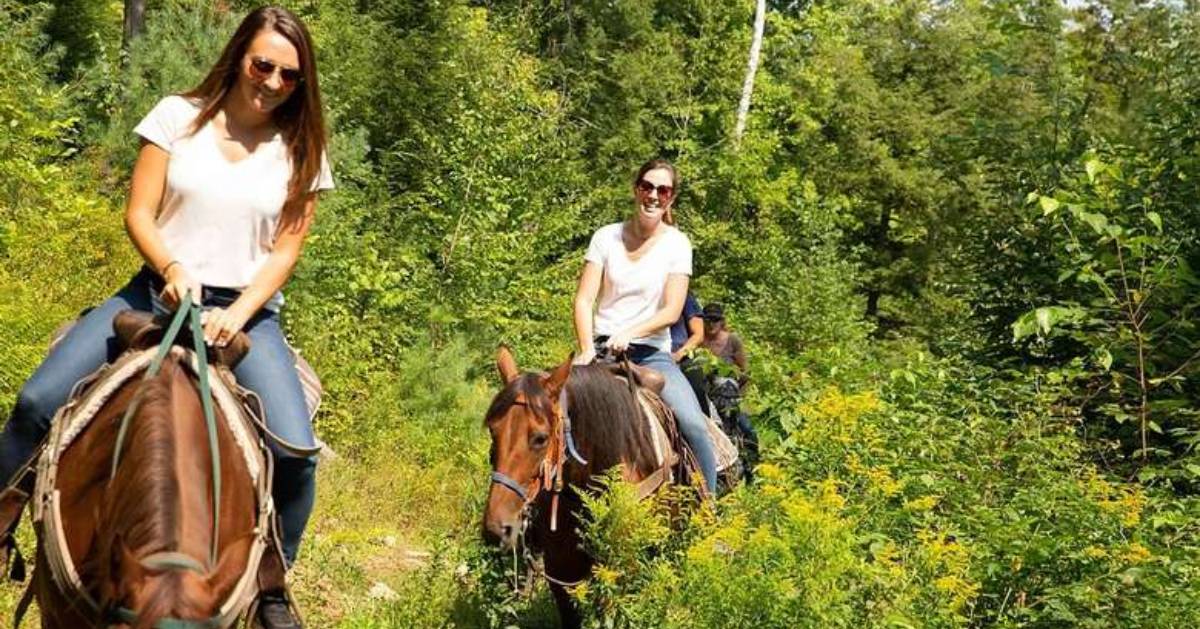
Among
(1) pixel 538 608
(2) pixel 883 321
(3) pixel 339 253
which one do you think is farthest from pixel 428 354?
(2) pixel 883 321

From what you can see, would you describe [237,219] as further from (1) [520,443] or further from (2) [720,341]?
(2) [720,341]

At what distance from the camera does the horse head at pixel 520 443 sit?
5973 mm

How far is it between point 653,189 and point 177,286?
3541 millimetres

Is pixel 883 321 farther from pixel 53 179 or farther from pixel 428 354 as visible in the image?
pixel 53 179

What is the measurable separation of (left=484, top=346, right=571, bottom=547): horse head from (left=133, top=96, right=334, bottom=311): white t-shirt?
1.84 metres

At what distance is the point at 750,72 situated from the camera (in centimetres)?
3195

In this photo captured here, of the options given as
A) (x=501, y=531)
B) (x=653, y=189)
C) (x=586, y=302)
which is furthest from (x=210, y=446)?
(x=653, y=189)

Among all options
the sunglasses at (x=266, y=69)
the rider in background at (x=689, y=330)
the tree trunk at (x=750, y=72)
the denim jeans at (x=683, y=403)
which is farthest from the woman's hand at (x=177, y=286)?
the tree trunk at (x=750, y=72)

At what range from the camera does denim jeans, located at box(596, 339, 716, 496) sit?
743 cm

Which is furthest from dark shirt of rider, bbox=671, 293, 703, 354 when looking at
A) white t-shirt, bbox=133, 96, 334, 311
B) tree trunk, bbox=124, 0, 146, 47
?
tree trunk, bbox=124, 0, 146, 47

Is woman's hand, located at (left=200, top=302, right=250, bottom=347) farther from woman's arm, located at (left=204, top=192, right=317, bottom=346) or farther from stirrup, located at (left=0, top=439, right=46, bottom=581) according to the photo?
stirrup, located at (left=0, top=439, right=46, bottom=581)

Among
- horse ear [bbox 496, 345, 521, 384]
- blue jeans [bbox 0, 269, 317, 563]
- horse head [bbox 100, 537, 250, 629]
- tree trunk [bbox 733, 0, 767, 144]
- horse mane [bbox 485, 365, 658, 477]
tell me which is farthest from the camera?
tree trunk [bbox 733, 0, 767, 144]

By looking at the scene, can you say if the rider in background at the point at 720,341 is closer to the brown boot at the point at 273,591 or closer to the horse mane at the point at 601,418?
the horse mane at the point at 601,418

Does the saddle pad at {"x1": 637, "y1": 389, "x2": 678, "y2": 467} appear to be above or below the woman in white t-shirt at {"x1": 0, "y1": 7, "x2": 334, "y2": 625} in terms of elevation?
below
